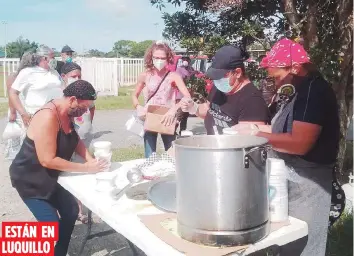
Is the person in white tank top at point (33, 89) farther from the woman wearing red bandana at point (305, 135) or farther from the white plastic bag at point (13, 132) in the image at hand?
the woman wearing red bandana at point (305, 135)

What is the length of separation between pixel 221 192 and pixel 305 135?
645mm

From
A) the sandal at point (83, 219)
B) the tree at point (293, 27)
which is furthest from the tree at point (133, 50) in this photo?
the sandal at point (83, 219)

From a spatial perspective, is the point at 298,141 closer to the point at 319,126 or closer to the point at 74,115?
the point at 319,126

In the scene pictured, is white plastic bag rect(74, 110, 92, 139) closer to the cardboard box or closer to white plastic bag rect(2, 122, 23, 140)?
the cardboard box

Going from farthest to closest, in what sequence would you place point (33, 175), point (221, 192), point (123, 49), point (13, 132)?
point (123, 49)
point (13, 132)
point (33, 175)
point (221, 192)

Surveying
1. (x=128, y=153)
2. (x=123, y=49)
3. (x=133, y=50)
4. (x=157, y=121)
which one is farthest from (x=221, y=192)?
(x=123, y=49)

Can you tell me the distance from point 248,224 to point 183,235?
24 centimetres

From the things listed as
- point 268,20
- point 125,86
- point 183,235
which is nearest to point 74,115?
point 183,235

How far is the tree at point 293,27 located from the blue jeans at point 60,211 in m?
2.64

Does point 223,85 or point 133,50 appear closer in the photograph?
point 223,85

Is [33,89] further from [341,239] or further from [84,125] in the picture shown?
[341,239]

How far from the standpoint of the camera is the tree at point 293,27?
409cm

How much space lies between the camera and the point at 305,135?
73.2 inches

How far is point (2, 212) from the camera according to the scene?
13.6 ft
